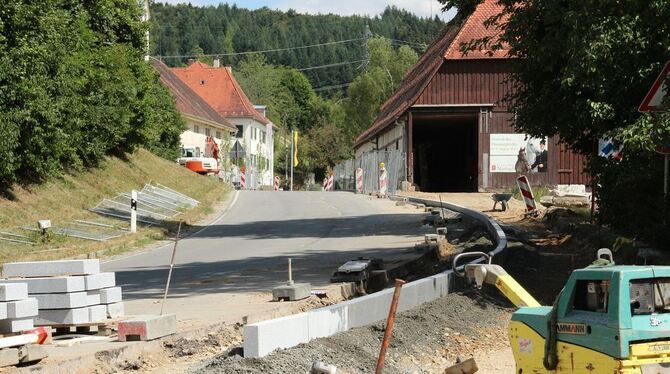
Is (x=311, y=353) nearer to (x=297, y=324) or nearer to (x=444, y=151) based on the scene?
(x=297, y=324)

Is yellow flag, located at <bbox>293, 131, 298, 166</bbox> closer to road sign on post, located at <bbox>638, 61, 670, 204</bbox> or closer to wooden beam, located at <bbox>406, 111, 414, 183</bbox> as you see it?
wooden beam, located at <bbox>406, 111, 414, 183</bbox>

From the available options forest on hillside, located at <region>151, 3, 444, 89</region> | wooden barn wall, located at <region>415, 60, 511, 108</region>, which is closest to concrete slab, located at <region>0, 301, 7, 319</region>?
wooden barn wall, located at <region>415, 60, 511, 108</region>

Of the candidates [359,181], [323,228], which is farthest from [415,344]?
[359,181]

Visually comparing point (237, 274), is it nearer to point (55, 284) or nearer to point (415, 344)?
point (55, 284)

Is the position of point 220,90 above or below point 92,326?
above

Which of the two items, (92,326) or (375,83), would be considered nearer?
(92,326)

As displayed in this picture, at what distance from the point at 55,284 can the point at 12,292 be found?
5.16 feet

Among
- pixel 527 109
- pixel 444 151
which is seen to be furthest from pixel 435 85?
pixel 527 109

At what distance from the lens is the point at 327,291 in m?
14.4

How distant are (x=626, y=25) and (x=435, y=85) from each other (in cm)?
3317

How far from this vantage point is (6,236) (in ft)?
81.7

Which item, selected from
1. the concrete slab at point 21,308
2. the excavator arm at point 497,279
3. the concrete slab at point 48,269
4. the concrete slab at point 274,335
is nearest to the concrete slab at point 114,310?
the concrete slab at point 48,269

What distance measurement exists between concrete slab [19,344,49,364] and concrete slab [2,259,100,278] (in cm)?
177

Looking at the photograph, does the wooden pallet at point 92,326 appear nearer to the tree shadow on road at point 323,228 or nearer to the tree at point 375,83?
the tree shadow on road at point 323,228
